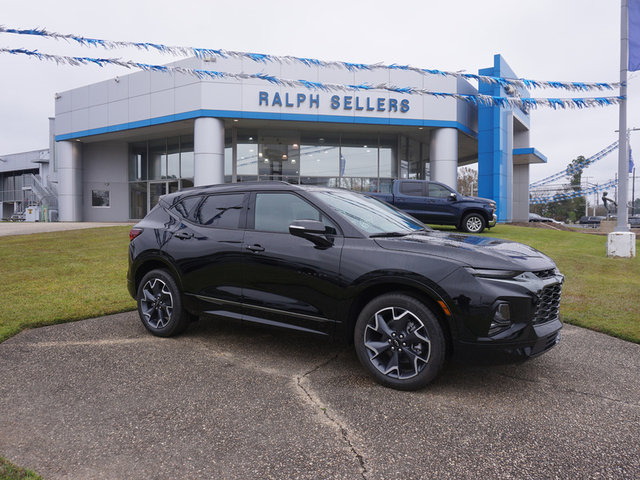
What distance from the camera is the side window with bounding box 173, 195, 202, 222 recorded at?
464cm

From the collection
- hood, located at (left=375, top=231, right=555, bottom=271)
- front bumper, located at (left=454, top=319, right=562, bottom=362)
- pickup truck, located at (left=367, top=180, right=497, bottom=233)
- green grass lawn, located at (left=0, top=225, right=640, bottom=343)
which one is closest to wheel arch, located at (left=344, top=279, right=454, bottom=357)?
front bumper, located at (left=454, top=319, right=562, bottom=362)

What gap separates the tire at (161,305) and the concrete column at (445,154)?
19654 millimetres

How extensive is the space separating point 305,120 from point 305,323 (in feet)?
61.5

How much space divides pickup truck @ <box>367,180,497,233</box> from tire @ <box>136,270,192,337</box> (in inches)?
409

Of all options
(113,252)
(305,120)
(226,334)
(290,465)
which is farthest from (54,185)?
(290,465)

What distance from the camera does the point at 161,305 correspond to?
15.1ft

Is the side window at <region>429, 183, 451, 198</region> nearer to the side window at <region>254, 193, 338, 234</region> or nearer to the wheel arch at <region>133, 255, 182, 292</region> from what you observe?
the side window at <region>254, 193, 338, 234</region>

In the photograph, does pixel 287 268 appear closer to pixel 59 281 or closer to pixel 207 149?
pixel 59 281

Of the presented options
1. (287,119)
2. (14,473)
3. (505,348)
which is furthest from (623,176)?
(287,119)

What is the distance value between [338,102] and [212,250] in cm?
1850

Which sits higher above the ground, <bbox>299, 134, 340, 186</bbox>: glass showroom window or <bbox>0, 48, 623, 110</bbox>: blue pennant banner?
<bbox>299, 134, 340, 186</bbox>: glass showroom window

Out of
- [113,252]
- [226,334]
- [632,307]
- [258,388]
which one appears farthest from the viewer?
[113,252]

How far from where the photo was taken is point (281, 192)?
4129 millimetres

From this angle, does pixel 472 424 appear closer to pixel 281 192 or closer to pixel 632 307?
pixel 281 192
